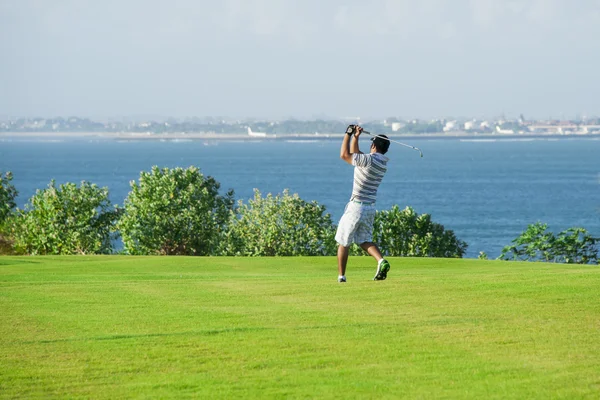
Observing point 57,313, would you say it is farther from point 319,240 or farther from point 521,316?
point 319,240

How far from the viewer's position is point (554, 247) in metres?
35.8

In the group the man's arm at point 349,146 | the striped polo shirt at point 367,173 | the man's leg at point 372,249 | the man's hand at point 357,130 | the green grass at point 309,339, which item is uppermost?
the man's hand at point 357,130

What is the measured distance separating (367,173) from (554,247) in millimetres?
23314

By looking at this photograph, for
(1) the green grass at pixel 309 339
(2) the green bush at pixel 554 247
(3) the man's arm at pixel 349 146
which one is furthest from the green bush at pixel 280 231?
(3) the man's arm at pixel 349 146

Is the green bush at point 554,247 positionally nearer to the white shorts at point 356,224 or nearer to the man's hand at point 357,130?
the white shorts at point 356,224

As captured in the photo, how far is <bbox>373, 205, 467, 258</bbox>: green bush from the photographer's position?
40.8 m

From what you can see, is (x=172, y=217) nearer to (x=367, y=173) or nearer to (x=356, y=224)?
(x=356, y=224)

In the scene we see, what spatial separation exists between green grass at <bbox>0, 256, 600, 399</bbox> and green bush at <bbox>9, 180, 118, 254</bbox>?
28.6m

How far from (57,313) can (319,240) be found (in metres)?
31.5

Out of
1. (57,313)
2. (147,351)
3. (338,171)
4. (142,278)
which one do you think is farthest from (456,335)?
(338,171)

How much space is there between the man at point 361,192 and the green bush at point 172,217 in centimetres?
2894

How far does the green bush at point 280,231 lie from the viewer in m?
42.1

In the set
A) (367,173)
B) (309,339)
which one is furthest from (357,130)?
(309,339)

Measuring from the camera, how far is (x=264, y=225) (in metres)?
43.4
